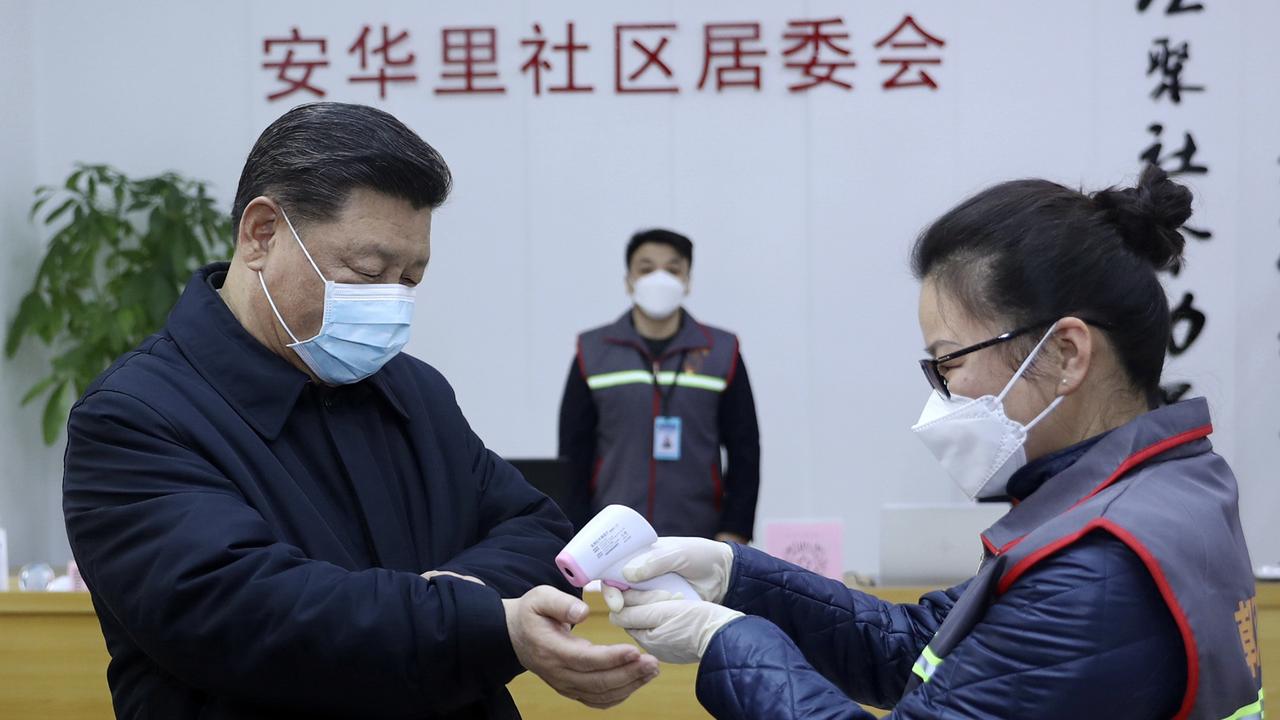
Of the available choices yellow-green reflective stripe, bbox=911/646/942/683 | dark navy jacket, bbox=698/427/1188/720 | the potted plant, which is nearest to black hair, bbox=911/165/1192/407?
dark navy jacket, bbox=698/427/1188/720

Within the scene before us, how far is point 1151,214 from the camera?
4.24 ft

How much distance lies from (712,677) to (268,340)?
25.4 inches

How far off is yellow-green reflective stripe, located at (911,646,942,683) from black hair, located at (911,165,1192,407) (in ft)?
1.15

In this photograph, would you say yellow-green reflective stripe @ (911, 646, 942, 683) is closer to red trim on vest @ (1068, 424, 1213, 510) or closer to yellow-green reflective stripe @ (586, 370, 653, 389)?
red trim on vest @ (1068, 424, 1213, 510)

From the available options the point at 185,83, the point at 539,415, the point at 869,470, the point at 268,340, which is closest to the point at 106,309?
the point at 185,83

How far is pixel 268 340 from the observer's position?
1.43 m

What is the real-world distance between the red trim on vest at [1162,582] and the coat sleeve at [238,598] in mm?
565

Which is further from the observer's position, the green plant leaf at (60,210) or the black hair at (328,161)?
the green plant leaf at (60,210)

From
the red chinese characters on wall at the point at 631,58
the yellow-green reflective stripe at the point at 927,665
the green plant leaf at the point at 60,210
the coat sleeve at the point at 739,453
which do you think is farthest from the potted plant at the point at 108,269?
the yellow-green reflective stripe at the point at 927,665

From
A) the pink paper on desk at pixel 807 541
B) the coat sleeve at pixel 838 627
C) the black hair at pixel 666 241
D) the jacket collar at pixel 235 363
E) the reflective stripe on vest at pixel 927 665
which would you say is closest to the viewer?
the reflective stripe on vest at pixel 927 665

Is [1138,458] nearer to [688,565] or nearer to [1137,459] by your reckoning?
[1137,459]

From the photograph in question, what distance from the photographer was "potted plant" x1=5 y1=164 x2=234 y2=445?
455cm

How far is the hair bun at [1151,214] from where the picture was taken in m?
1.29

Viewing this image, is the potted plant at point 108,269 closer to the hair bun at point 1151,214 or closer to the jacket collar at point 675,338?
the jacket collar at point 675,338
